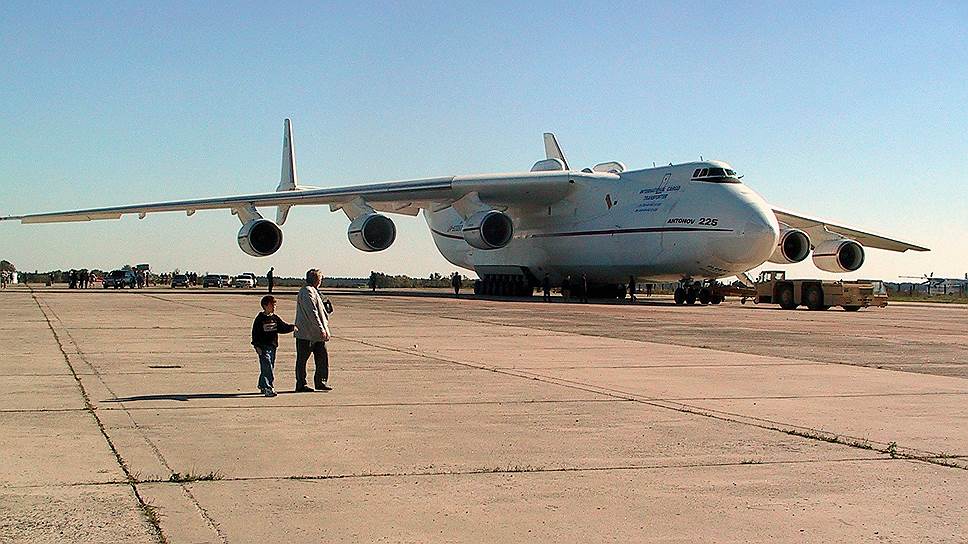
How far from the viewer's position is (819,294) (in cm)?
3269

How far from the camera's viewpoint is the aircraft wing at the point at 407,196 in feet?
125

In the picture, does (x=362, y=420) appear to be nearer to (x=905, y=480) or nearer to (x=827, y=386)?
(x=905, y=480)

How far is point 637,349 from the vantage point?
1481 centimetres

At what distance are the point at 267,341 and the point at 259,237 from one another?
3161 centimetres

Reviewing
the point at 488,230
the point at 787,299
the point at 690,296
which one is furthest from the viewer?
the point at 488,230

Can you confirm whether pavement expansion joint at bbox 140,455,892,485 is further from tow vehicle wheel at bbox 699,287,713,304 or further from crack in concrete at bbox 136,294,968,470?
tow vehicle wheel at bbox 699,287,713,304

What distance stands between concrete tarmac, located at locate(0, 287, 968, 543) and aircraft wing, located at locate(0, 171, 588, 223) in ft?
79.6

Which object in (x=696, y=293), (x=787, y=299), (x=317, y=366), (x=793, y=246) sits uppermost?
(x=793, y=246)

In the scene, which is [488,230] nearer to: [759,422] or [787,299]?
[787,299]

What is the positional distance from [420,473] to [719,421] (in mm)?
2819

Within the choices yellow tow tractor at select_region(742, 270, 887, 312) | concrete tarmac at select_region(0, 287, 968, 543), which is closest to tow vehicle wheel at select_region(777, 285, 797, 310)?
yellow tow tractor at select_region(742, 270, 887, 312)

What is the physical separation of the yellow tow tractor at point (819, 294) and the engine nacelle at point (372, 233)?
40.9ft

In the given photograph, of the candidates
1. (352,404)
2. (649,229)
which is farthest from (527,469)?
(649,229)

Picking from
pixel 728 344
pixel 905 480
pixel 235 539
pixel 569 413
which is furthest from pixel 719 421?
pixel 728 344
